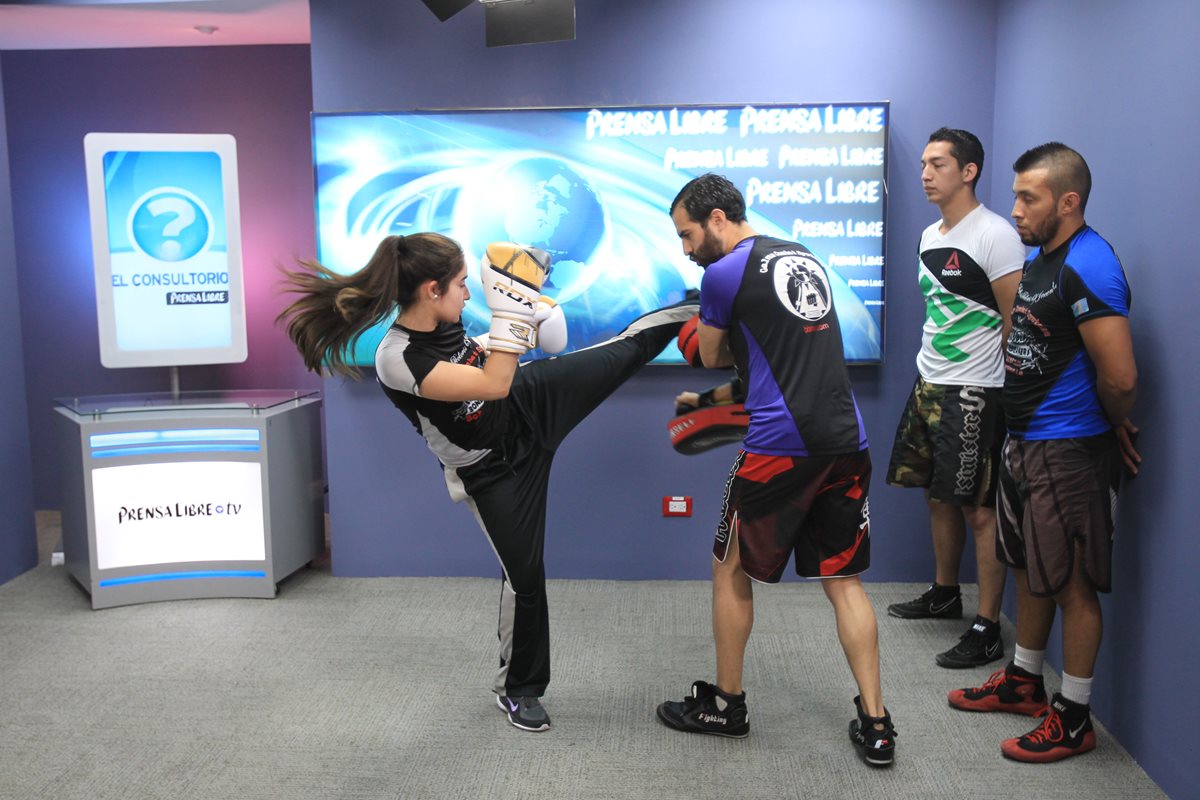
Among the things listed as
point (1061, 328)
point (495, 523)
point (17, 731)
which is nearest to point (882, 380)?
point (1061, 328)

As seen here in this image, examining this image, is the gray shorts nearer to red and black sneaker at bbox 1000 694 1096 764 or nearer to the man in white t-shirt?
red and black sneaker at bbox 1000 694 1096 764

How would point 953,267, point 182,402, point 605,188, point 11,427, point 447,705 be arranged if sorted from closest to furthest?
point 447,705 < point 953,267 < point 605,188 < point 182,402 < point 11,427

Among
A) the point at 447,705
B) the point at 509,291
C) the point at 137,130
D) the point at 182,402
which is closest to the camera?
the point at 509,291

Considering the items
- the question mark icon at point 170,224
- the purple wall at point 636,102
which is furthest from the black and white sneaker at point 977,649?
the question mark icon at point 170,224

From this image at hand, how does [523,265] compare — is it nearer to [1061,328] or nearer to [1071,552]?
[1061,328]

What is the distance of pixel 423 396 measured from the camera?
2.61m

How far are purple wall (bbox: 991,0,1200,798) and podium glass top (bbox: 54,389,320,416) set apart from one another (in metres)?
3.15

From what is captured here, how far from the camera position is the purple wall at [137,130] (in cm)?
518

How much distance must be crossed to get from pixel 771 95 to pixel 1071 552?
7.11 ft

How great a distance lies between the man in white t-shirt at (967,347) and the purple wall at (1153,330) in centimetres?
34

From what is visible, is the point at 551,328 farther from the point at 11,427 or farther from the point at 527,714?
the point at 11,427

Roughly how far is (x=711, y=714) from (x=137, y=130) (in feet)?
13.9

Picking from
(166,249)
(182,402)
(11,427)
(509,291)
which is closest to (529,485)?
(509,291)

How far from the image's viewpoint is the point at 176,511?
4.05 m
